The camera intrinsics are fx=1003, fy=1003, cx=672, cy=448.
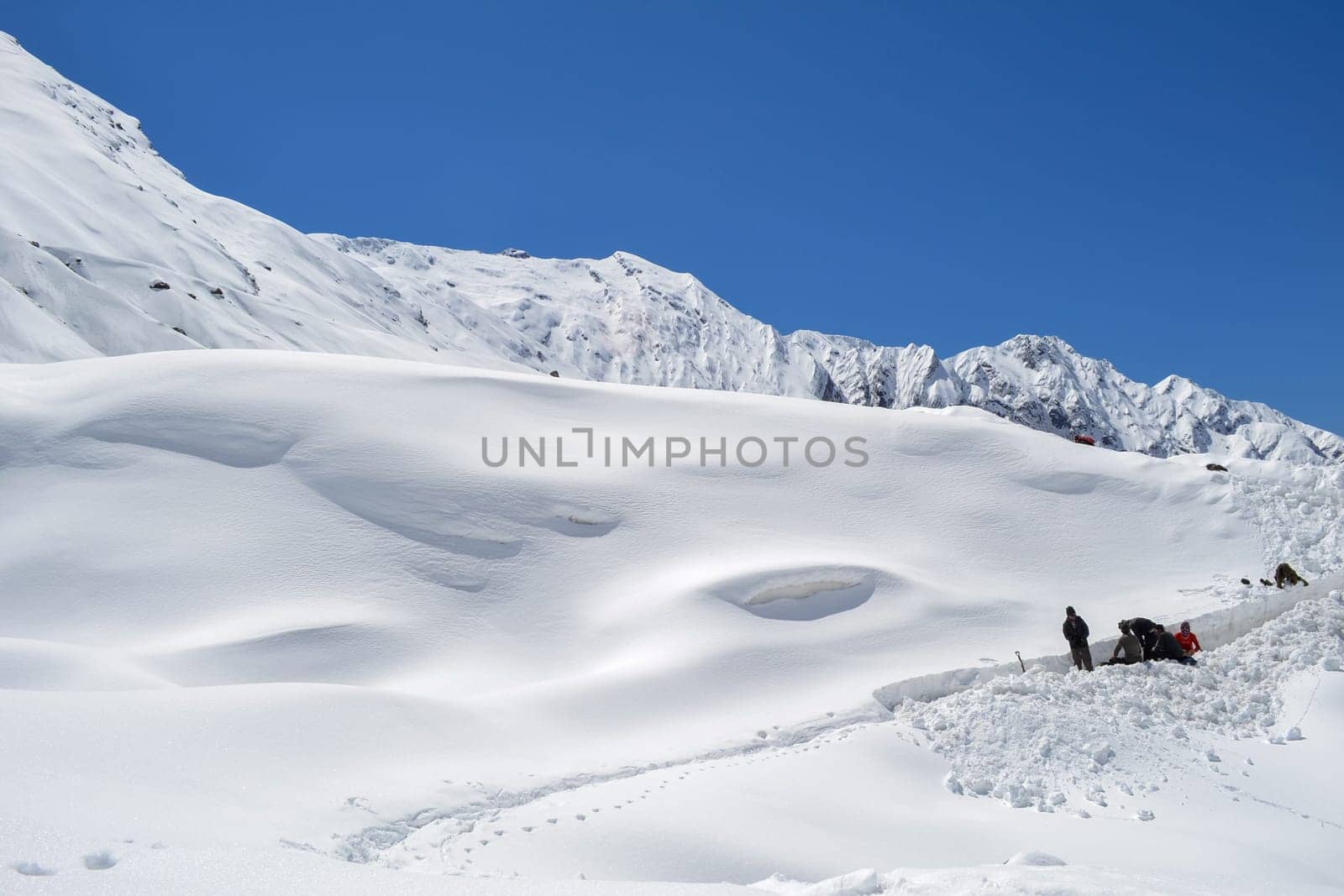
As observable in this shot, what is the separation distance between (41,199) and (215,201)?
158ft

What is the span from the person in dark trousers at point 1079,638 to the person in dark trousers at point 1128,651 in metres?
0.28

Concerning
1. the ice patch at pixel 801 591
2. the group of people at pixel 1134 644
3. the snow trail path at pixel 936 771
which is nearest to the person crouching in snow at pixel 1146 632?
the group of people at pixel 1134 644

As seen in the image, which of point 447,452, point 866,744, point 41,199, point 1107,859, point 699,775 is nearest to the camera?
point 1107,859

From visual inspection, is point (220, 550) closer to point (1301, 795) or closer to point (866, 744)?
point (866, 744)

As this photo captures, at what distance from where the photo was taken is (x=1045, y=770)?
1191 centimetres

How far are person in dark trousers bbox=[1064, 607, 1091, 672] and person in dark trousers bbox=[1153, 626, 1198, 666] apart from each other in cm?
108

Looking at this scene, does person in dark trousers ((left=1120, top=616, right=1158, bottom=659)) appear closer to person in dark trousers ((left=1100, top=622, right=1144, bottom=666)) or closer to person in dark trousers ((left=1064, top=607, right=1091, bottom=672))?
person in dark trousers ((left=1100, top=622, right=1144, bottom=666))

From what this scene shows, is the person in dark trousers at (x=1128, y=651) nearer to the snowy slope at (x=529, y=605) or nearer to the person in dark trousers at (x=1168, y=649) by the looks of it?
the person in dark trousers at (x=1168, y=649)

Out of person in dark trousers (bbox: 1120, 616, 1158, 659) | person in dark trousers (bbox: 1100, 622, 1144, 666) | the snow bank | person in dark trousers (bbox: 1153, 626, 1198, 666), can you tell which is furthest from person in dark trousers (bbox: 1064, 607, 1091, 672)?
person in dark trousers (bbox: 1153, 626, 1198, 666)

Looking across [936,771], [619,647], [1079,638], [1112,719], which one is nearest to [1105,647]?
[1079,638]

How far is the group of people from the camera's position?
598 inches

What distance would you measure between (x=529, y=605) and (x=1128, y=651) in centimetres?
1014

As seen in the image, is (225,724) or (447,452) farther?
(447,452)

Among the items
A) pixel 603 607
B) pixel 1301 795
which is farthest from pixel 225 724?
pixel 1301 795
